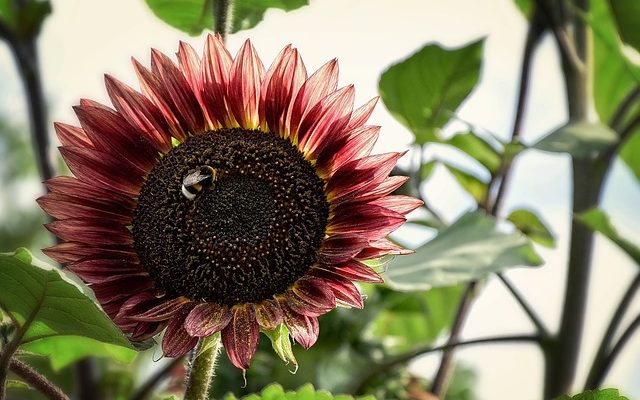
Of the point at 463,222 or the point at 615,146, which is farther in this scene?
the point at 615,146

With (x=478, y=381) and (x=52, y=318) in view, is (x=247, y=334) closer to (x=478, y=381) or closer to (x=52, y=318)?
(x=52, y=318)

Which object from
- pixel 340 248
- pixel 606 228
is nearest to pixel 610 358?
pixel 606 228

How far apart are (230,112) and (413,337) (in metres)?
0.69

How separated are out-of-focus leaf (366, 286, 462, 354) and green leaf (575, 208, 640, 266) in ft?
0.95

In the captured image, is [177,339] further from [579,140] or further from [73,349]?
[579,140]

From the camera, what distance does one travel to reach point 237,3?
0.61 m

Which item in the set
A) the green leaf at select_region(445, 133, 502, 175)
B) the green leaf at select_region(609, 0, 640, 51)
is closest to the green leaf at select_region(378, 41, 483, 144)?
the green leaf at select_region(445, 133, 502, 175)

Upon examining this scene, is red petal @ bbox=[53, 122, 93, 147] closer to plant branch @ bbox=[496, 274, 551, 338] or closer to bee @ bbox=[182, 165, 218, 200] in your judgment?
bee @ bbox=[182, 165, 218, 200]

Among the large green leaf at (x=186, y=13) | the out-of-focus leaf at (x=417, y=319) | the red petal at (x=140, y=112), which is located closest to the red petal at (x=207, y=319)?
the red petal at (x=140, y=112)

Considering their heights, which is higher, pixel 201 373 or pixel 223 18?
pixel 223 18

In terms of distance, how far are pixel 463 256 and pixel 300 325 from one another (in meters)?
0.25

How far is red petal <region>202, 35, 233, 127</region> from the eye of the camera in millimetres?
496

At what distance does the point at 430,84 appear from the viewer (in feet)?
2.95

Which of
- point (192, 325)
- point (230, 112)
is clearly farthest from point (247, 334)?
point (230, 112)
